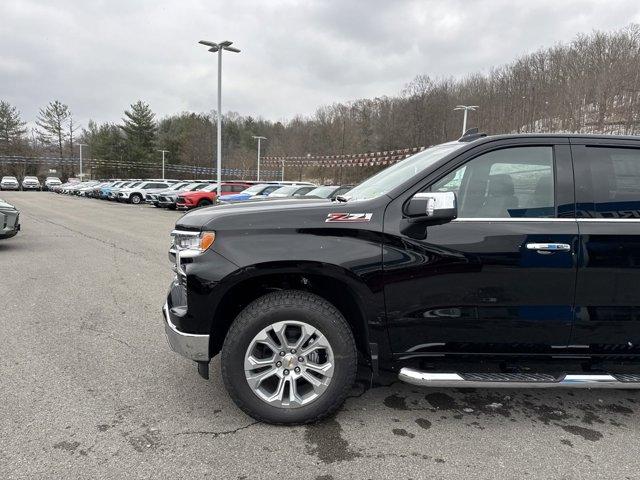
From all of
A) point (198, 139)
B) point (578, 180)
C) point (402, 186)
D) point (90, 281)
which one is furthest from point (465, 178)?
point (198, 139)

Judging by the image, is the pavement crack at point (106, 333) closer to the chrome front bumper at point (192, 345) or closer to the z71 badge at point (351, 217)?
the chrome front bumper at point (192, 345)

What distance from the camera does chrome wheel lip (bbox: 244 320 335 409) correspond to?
2920 millimetres

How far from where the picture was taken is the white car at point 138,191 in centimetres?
3183

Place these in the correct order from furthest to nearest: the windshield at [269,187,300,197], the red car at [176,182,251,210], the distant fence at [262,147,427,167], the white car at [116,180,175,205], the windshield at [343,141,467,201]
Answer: the distant fence at [262,147,427,167] < the white car at [116,180,175,205] < the red car at [176,182,251,210] < the windshield at [269,187,300,197] < the windshield at [343,141,467,201]

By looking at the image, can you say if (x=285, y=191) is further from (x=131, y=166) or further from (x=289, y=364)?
(x=131, y=166)

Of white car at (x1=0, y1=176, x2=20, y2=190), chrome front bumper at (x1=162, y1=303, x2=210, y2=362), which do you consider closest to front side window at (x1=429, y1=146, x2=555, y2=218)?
chrome front bumper at (x1=162, y1=303, x2=210, y2=362)

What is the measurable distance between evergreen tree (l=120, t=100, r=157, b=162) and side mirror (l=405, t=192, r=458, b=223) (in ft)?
258

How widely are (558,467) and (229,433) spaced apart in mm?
1973

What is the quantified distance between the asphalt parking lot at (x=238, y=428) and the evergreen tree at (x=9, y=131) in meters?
76.5

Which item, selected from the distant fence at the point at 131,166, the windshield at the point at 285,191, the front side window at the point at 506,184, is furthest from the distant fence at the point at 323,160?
the front side window at the point at 506,184

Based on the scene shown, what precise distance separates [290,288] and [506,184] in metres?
1.62

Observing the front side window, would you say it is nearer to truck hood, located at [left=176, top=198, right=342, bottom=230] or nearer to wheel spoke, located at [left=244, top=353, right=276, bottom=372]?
truck hood, located at [left=176, top=198, right=342, bottom=230]

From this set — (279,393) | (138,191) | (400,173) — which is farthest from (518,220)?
(138,191)

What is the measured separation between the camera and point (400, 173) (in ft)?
11.3
